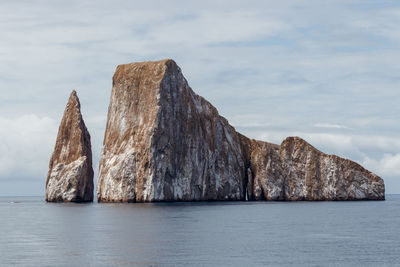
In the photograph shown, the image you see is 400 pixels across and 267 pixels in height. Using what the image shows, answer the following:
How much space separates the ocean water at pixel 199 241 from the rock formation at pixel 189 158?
47807mm

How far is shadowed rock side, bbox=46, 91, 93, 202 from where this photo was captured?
16125 cm

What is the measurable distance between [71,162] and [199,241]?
98.8 meters

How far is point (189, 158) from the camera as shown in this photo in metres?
165

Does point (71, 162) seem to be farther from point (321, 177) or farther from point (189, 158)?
point (321, 177)

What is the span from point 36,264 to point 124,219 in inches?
1817

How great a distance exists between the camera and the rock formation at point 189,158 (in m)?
155

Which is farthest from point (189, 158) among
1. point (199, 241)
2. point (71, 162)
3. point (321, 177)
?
point (199, 241)

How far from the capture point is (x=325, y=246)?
66.9 meters

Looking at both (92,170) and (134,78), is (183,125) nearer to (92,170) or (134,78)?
(134,78)

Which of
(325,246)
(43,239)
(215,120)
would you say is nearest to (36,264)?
(43,239)

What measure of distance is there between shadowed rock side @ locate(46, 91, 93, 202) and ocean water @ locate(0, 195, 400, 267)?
178ft

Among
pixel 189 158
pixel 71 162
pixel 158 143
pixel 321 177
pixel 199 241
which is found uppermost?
pixel 158 143

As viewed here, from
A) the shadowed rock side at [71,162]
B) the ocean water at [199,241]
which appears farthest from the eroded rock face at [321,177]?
the ocean water at [199,241]

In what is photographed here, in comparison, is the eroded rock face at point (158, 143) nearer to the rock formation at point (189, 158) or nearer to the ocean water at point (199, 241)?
the rock formation at point (189, 158)
